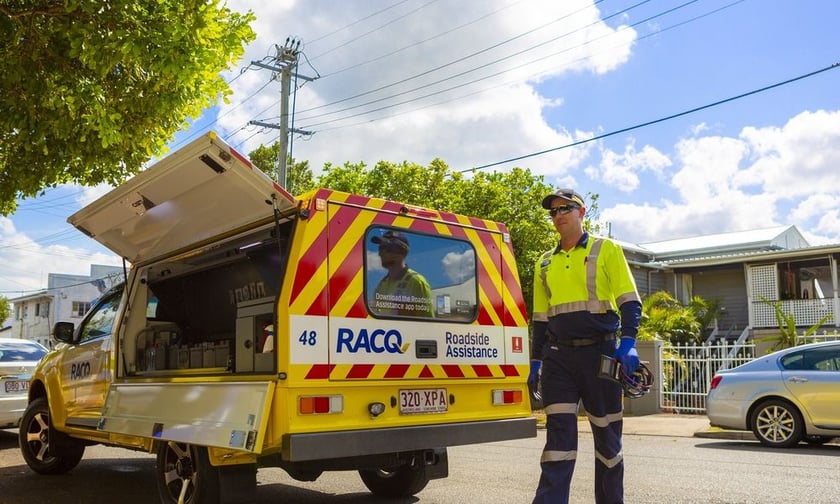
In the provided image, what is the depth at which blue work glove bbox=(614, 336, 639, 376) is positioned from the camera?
4.11m

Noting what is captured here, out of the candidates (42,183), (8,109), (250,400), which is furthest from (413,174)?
(250,400)

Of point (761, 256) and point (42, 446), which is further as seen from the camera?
point (761, 256)

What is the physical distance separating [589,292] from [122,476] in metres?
5.54

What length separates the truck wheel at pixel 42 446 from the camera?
24.6ft

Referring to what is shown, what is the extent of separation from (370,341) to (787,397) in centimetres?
665

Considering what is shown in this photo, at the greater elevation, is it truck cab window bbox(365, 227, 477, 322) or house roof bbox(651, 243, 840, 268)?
house roof bbox(651, 243, 840, 268)

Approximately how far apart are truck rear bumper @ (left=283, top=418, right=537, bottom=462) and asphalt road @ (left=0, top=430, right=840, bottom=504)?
692mm

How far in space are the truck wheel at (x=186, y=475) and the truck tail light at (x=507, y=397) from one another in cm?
208

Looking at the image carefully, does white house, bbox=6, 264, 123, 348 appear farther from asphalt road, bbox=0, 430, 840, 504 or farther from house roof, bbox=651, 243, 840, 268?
asphalt road, bbox=0, 430, 840, 504

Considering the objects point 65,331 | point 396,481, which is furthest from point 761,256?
point 65,331

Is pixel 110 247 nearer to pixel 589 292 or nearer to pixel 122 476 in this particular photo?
pixel 122 476

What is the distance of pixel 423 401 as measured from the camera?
5.12 m

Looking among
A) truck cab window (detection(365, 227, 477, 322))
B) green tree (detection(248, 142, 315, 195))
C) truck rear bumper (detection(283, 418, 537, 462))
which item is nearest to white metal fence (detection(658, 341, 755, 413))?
truck rear bumper (detection(283, 418, 537, 462))

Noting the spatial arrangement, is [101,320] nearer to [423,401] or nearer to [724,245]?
[423,401]
